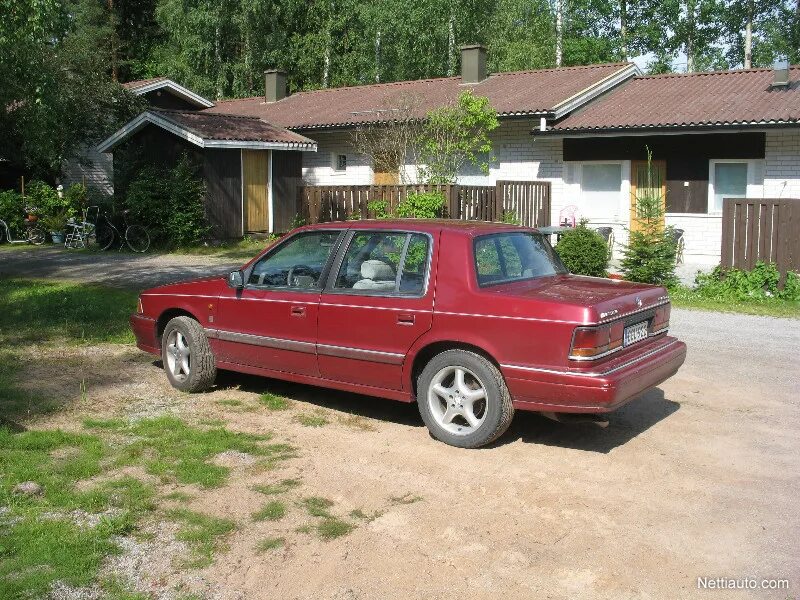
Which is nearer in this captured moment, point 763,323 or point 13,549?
point 13,549

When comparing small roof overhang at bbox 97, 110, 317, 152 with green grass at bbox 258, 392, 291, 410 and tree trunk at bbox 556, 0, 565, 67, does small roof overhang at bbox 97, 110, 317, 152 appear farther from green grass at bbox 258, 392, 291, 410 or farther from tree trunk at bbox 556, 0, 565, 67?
tree trunk at bbox 556, 0, 565, 67

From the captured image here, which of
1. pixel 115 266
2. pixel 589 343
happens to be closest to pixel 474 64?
pixel 115 266

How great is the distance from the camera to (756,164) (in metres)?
18.5

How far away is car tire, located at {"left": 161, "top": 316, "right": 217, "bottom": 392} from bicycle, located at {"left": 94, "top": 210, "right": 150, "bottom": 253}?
13.6 metres

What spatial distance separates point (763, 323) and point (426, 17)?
97.2 feet

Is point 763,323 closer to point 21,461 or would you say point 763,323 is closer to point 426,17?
point 21,461

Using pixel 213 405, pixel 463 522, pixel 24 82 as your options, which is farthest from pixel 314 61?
A: pixel 463 522

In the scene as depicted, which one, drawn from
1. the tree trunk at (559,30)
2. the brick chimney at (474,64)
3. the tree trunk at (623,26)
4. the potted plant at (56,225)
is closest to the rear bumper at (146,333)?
the potted plant at (56,225)

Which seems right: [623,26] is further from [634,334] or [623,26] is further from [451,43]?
[634,334]

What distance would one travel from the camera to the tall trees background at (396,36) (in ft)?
127

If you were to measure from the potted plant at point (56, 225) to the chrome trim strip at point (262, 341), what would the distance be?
1773 centimetres

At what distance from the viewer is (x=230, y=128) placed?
74.0 feet

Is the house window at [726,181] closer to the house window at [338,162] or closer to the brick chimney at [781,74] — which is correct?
the brick chimney at [781,74]

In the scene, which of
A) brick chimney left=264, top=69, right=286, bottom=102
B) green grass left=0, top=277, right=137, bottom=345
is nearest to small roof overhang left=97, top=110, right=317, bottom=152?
brick chimney left=264, top=69, right=286, bottom=102
